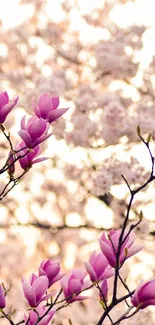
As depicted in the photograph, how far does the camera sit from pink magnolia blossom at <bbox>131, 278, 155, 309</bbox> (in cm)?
120

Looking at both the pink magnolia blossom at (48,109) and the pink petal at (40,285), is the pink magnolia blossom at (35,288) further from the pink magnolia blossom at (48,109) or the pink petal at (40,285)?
A: the pink magnolia blossom at (48,109)

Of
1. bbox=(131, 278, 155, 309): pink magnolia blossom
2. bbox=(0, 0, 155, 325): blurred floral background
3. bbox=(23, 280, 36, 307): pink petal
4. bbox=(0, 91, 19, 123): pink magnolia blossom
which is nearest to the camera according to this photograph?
bbox=(131, 278, 155, 309): pink magnolia blossom

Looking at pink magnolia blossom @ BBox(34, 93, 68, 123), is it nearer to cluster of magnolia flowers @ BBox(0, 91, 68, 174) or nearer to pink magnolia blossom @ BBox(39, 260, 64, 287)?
cluster of magnolia flowers @ BBox(0, 91, 68, 174)

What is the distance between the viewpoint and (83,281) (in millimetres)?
1427

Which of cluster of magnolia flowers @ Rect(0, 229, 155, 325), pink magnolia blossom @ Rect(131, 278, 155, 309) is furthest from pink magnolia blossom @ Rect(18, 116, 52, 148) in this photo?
pink magnolia blossom @ Rect(131, 278, 155, 309)

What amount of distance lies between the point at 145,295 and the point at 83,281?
25cm

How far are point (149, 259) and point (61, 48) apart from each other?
5.93ft

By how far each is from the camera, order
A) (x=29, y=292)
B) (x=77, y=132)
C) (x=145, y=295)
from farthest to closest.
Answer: (x=77, y=132)
(x=29, y=292)
(x=145, y=295)

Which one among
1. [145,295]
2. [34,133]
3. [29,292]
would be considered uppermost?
[34,133]

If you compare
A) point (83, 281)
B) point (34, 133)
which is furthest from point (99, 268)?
point (34, 133)

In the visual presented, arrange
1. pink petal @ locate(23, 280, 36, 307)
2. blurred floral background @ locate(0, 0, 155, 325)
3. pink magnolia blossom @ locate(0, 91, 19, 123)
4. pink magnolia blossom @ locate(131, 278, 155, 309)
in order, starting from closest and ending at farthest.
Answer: pink magnolia blossom @ locate(131, 278, 155, 309), pink petal @ locate(23, 280, 36, 307), pink magnolia blossom @ locate(0, 91, 19, 123), blurred floral background @ locate(0, 0, 155, 325)

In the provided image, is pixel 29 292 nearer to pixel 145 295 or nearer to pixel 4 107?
pixel 145 295

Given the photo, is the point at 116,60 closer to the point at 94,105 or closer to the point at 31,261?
the point at 94,105

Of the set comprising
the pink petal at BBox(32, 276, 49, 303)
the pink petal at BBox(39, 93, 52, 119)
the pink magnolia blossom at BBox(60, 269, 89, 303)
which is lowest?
the pink magnolia blossom at BBox(60, 269, 89, 303)
